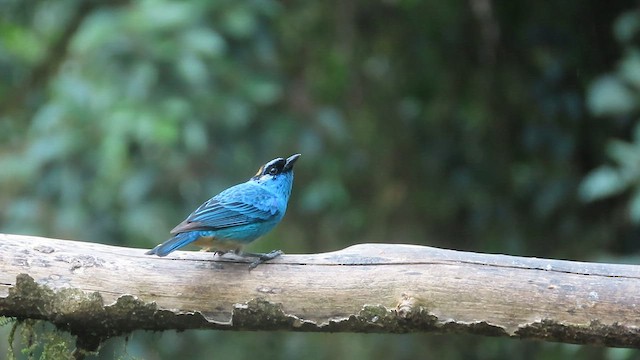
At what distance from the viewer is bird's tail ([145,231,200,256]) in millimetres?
3188

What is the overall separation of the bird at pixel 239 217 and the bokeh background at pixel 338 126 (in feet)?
3.29

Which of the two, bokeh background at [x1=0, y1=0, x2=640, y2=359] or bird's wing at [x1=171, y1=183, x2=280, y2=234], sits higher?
bokeh background at [x1=0, y1=0, x2=640, y2=359]

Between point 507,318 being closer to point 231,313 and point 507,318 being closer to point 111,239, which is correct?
point 231,313

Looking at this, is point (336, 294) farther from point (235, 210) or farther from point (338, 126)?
point (338, 126)

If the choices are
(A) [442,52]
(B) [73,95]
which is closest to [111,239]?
(B) [73,95]

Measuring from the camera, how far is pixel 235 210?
3654 mm

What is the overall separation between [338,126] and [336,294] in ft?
9.04

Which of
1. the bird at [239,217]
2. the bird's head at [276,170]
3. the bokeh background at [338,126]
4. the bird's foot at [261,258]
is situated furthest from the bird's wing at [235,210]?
the bokeh background at [338,126]

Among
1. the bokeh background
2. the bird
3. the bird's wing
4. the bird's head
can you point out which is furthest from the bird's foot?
the bokeh background

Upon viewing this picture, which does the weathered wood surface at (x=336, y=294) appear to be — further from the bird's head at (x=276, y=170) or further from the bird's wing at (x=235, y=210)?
the bird's head at (x=276, y=170)

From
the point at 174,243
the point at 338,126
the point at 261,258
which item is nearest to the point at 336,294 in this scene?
the point at 261,258

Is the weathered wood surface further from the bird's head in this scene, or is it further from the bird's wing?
the bird's head

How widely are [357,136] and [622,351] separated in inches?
94.2

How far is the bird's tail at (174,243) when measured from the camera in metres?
3.19
